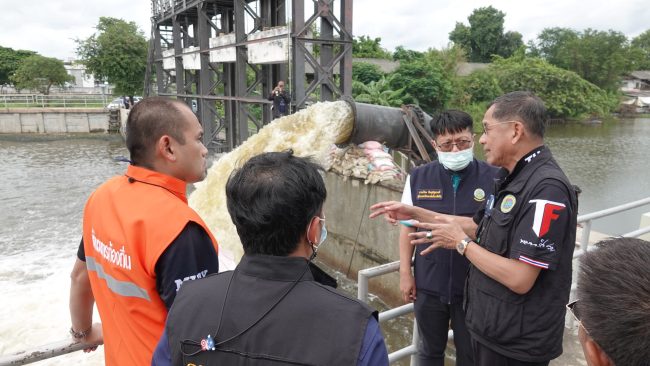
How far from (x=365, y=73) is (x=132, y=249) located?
2455 cm

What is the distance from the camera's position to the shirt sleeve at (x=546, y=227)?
69.6 inches

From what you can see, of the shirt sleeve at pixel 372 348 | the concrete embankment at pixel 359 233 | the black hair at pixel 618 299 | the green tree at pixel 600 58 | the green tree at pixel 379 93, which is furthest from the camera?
the green tree at pixel 600 58

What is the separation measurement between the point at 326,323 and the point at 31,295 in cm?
802

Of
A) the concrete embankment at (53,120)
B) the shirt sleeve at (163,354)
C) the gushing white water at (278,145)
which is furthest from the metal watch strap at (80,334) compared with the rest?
the concrete embankment at (53,120)

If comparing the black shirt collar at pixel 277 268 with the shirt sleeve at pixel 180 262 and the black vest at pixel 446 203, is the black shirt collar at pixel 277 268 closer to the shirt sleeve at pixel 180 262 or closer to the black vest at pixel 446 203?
the shirt sleeve at pixel 180 262

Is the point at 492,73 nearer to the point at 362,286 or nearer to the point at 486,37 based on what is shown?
the point at 486,37

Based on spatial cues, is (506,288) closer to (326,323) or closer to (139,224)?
(326,323)

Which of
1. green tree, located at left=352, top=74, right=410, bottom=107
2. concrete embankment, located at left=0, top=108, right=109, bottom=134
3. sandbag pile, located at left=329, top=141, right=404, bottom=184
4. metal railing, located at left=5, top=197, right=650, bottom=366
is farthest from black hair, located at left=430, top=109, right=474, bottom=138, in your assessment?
concrete embankment, located at left=0, top=108, right=109, bottom=134

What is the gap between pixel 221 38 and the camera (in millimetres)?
12773

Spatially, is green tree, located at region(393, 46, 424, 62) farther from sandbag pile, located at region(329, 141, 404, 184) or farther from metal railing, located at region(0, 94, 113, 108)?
sandbag pile, located at region(329, 141, 404, 184)

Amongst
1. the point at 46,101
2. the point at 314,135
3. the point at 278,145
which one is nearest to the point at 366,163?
the point at 314,135

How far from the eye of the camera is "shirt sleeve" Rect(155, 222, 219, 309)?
1.39 meters

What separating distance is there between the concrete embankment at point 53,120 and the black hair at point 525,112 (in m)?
28.8

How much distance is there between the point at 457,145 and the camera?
2.69m
